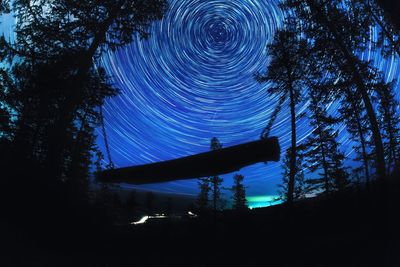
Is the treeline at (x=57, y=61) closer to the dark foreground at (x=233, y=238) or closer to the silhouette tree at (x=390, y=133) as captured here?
the dark foreground at (x=233, y=238)

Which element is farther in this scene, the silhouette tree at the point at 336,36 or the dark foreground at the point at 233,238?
the silhouette tree at the point at 336,36

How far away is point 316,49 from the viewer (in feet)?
31.6

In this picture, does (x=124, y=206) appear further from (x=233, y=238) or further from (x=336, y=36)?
(x=336, y=36)

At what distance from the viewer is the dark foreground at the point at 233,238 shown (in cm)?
415

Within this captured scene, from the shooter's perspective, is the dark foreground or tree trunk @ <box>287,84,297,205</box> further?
tree trunk @ <box>287,84,297,205</box>

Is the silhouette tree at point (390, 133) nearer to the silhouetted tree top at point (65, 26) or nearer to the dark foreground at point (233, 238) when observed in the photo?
the dark foreground at point (233, 238)

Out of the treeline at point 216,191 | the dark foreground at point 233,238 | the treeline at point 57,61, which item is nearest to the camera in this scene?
the dark foreground at point 233,238

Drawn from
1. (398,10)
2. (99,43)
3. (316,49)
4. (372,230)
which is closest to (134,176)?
(372,230)

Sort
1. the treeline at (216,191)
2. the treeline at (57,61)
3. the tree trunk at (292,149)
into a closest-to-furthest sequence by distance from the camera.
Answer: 1. the treeline at (57,61)
2. the tree trunk at (292,149)
3. the treeline at (216,191)

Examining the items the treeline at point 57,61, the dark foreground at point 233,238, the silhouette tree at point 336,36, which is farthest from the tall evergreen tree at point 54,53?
the silhouette tree at point 336,36

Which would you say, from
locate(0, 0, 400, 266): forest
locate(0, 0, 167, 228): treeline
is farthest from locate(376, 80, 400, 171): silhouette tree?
locate(0, 0, 167, 228): treeline

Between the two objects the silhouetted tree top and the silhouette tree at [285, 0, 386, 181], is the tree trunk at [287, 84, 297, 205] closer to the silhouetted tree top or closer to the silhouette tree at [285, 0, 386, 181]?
the silhouette tree at [285, 0, 386, 181]

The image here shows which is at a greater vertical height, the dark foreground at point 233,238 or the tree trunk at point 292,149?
the tree trunk at point 292,149

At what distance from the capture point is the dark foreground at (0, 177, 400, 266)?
13.6 feet
